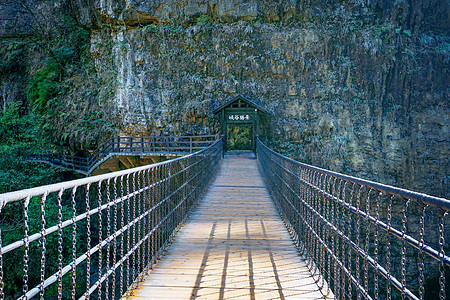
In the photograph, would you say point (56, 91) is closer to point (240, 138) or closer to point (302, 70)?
point (240, 138)

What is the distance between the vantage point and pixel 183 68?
1110 inches

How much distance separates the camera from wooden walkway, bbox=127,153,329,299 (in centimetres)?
390

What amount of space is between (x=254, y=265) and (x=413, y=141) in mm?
26984

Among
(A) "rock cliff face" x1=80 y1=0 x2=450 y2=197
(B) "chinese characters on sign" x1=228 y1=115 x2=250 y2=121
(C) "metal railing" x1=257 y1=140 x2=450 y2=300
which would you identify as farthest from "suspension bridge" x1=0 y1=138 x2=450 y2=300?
(A) "rock cliff face" x1=80 y1=0 x2=450 y2=197

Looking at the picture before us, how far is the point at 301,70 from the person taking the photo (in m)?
27.9

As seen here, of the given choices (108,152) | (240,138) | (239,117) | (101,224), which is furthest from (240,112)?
(101,224)

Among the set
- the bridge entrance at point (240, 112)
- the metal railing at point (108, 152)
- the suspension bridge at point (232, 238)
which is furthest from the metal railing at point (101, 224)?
the bridge entrance at point (240, 112)

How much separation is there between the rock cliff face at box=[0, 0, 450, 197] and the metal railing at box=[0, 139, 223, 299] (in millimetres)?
11085

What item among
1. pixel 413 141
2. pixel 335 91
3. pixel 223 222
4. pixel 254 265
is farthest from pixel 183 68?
pixel 254 265

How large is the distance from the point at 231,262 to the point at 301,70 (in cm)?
2535

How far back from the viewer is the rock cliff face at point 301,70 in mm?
27219

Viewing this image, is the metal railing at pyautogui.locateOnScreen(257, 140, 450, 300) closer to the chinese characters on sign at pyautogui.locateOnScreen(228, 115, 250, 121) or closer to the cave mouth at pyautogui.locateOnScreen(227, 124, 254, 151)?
the chinese characters on sign at pyautogui.locateOnScreen(228, 115, 250, 121)

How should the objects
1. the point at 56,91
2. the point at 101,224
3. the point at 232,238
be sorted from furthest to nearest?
the point at 56,91, the point at 232,238, the point at 101,224

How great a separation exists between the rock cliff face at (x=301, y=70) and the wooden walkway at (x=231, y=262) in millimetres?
20267
